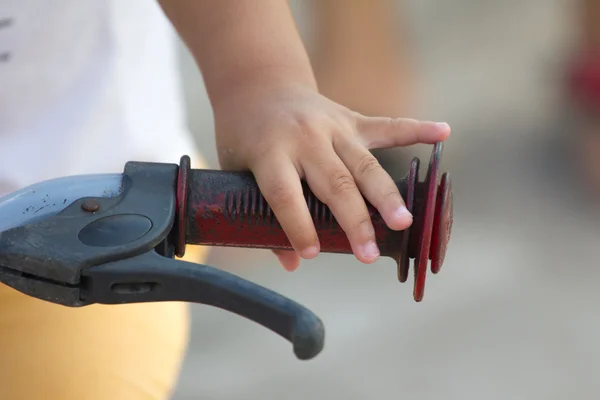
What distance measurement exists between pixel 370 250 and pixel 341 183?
5 centimetres

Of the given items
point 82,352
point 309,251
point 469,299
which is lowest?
point 469,299

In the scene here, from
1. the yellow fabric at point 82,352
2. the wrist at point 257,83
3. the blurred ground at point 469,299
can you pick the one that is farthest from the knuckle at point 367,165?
the blurred ground at point 469,299

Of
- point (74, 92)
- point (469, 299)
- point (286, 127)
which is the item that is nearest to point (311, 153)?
point (286, 127)

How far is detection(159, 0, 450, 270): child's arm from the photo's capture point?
0.54 meters

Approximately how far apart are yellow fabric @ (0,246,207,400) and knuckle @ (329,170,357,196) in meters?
0.24

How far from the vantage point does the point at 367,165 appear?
57cm

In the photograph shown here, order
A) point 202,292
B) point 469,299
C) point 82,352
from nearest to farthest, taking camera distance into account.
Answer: point 202,292
point 82,352
point 469,299

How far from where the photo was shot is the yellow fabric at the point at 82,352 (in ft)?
2.08

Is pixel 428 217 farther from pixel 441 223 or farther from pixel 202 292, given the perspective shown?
pixel 202 292

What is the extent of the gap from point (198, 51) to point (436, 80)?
1.46 metres

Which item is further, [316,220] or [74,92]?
[74,92]

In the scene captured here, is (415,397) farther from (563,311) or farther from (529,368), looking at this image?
(563,311)

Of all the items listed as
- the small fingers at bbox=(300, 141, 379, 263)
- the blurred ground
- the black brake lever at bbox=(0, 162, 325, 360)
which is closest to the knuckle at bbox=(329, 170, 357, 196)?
the small fingers at bbox=(300, 141, 379, 263)

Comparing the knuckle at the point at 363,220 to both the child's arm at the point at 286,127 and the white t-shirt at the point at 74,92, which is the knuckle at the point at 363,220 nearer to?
the child's arm at the point at 286,127
